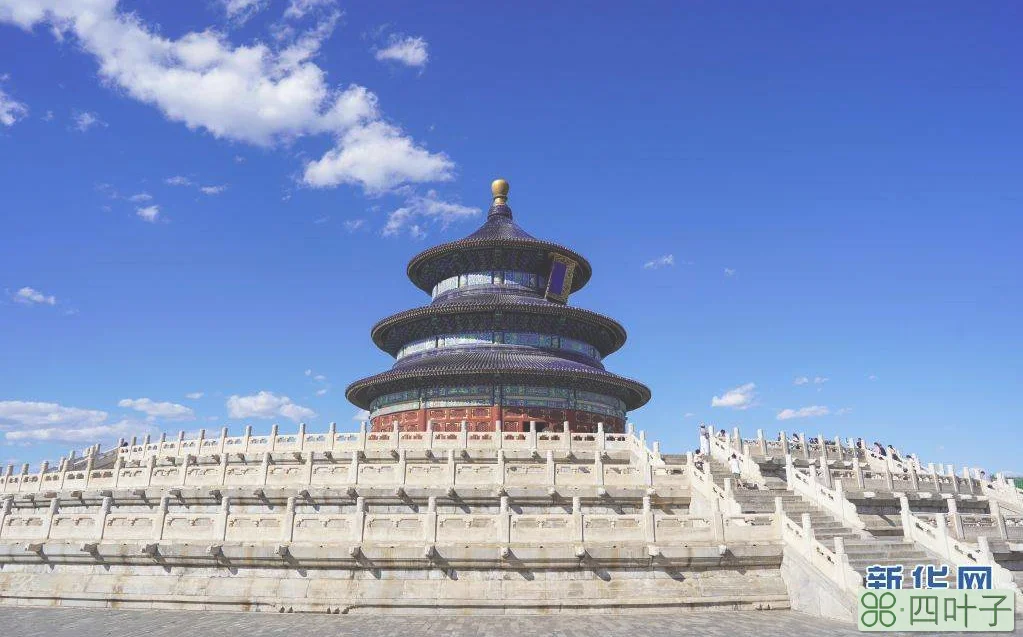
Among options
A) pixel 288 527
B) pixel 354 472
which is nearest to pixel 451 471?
pixel 354 472

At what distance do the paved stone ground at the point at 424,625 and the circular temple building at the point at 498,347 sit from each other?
19.0 meters

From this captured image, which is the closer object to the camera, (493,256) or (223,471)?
(223,471)

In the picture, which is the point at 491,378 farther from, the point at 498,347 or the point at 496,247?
the point at 496,247

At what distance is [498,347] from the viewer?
1545 inches

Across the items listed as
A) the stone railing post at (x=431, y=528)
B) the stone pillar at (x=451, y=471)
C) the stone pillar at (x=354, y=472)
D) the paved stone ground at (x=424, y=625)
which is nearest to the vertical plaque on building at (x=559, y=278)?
the stone pillar at (x=451, y=471)

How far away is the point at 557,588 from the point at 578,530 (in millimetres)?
1471

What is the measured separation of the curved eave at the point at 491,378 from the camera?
3481 centimetres

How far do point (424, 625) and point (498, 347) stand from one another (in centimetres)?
2523

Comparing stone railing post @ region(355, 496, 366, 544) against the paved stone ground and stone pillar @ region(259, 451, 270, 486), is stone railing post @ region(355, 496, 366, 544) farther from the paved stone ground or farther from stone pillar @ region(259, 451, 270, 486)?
stone pillar @ region(259, 451, 270, 486)

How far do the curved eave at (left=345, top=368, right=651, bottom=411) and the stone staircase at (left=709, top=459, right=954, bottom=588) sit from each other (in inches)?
502

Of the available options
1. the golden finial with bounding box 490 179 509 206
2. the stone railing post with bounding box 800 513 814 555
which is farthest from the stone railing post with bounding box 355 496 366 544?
the golden finial with bounding box 490 179 509 206

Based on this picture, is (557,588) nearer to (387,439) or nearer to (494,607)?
(494,607)

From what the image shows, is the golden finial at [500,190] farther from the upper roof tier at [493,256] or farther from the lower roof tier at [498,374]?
the lower roof tier at [498,374]

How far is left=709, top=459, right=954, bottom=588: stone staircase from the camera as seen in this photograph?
627 inches
